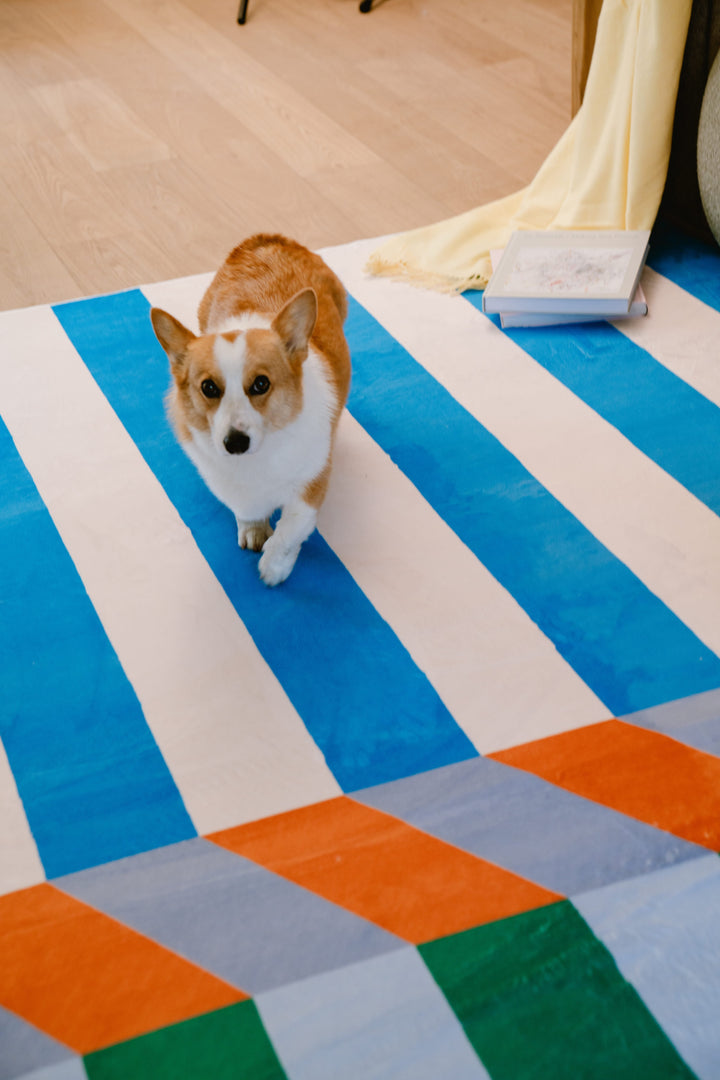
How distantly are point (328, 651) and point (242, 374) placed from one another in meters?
0.39

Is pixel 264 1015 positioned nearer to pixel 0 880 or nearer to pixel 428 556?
pixel 0 880

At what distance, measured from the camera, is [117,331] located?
207cm

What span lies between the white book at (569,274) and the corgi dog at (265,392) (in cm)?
53

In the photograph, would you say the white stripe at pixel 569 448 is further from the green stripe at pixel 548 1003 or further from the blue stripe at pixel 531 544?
the green stripe at pixel 548 1003

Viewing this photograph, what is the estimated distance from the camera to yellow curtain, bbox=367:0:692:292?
2.05 meters

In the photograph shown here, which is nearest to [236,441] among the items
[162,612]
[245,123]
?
[162,612]

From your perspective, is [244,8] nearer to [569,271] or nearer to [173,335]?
[569,271]

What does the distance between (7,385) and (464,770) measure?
119cm

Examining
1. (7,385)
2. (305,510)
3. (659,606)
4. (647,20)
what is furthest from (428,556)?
(647,20)

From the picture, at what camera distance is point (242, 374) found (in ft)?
4.26

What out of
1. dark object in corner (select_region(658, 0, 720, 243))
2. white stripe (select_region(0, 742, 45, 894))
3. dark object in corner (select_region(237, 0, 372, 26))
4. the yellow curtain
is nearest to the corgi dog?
white stripe (select_region(0, 742, 45, 894))

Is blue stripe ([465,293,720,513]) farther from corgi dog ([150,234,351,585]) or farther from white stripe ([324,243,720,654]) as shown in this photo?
corgi dog ([150,234,351,585])

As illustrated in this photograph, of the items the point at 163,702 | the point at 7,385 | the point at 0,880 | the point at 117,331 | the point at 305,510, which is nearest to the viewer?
the point at 0,880

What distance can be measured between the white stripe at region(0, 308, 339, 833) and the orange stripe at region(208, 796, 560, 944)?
38 mm
